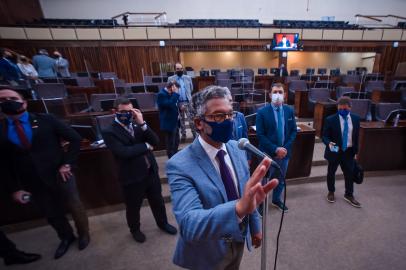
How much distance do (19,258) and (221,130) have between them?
2.53 m

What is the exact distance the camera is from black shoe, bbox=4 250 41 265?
6.46 ft

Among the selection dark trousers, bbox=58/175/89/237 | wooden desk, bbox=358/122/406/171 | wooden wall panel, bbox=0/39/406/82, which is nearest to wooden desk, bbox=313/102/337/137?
wooden desk, bbox=358/122/406/171

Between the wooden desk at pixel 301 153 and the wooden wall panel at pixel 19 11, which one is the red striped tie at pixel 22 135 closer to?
the wooden desk at pixel 301 153

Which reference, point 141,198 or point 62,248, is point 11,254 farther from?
point 141,198

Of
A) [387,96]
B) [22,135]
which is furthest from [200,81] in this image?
[22,135]

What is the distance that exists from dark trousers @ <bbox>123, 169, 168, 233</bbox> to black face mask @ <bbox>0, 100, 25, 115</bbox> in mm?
1070

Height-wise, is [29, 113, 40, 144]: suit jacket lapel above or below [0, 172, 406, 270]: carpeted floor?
above

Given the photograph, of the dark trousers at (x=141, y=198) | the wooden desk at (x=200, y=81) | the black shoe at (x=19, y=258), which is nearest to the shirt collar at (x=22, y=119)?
the dark trousers at (x=141, y=198)

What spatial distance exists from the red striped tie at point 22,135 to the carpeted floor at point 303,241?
1.28m

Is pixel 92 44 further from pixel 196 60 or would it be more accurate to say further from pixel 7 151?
pixel 7 151

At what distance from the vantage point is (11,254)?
77.1 inches

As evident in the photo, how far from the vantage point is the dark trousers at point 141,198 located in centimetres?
→ 198

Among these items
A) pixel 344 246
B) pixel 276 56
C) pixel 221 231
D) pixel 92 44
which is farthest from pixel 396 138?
pixel 92 44

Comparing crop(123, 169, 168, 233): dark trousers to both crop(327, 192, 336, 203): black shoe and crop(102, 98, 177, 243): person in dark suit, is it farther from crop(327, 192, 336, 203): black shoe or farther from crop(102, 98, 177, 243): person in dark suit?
crop(327, 192, 336, 203): black shoe
